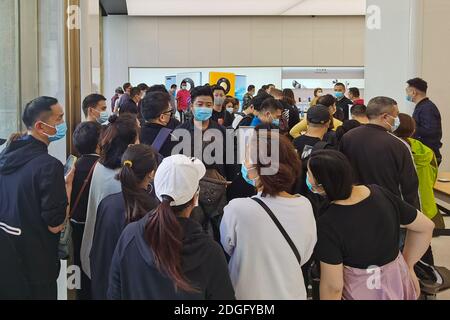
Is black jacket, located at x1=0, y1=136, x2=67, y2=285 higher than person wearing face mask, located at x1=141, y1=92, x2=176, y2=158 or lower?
lower

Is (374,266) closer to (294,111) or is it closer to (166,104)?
(166,104)

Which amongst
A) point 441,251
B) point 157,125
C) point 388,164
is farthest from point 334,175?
point 441,251

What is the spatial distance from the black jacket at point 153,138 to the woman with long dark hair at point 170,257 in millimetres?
1496

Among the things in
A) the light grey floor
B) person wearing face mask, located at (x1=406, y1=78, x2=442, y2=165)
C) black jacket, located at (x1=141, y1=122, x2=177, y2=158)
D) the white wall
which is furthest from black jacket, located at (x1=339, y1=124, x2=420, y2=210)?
the white wall

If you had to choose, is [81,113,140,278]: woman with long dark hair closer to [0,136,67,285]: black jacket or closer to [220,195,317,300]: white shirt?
[0,136,67,285]: black jacket

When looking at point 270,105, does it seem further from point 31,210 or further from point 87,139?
point 31,210

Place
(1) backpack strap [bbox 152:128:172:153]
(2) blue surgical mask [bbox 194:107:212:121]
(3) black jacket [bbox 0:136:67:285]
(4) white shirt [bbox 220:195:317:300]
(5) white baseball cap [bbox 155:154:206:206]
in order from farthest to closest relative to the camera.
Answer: (2) blue surgical mask [bbox 194:107:212:121] < (1) backpack strap [bbox 152:128:172:153] < (3) black jacket [bbox 0:136:67:285] < (4) white shirt [bbox 220:195:317:300] < (5) white baseball cap [bbox 155:154:206:206]

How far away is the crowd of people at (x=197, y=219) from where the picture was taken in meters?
1.54

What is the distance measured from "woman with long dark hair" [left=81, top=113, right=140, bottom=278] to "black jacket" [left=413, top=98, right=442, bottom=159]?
391cm

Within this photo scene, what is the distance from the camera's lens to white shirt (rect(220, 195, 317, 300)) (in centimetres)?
178

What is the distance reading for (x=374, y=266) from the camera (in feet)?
6.53

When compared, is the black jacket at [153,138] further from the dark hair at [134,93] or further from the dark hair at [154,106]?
the dark hair at [134,93]

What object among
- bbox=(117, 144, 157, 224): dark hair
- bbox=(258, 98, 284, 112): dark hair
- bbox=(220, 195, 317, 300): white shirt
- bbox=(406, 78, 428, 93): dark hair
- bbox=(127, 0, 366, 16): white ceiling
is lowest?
bbox=(220, 195, 317, 300): white shirt

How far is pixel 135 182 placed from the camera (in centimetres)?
202
